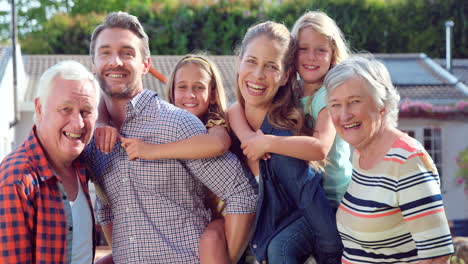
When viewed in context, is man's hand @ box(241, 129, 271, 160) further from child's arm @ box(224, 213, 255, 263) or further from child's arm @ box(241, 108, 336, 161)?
child's arm @ box(224, 213, 255, 263)

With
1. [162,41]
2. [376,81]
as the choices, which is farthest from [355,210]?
[162,41]

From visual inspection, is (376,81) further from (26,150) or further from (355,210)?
(26,150)

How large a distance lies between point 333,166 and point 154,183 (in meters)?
0.88

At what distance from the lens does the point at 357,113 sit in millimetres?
2465

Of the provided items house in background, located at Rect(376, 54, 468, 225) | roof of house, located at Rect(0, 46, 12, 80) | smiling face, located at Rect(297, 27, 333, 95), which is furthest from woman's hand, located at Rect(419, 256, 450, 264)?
house in background, located at Rect(376, 54, 468, 225)

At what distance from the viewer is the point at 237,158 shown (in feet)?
10.0

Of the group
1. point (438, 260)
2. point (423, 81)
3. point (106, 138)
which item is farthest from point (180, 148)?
point (423, 81)

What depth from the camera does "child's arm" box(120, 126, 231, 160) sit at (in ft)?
9.43

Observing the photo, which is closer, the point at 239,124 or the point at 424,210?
the point at 424,210

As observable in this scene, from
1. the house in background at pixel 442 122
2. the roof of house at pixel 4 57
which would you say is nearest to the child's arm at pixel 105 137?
the roof of house at pixel 4 57

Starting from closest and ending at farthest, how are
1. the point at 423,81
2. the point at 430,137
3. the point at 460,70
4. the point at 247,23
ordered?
1. the point at 430,137
2. the point at 423,81
3. the point at 460,70
4. the point at 247,23

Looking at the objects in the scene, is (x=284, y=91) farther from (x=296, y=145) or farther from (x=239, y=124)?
(x=296, y=145)

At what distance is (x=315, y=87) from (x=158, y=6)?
76.1 ft

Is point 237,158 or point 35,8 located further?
point 35,8
